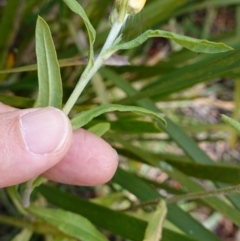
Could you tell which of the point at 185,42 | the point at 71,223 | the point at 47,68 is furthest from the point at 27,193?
the point at 185,42

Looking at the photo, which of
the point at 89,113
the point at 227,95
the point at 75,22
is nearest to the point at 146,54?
the point at 227,95

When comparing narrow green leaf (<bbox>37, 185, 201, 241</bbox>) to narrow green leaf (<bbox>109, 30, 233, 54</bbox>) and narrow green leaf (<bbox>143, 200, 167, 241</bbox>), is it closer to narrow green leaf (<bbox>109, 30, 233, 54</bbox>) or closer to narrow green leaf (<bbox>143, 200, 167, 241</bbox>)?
narrow green leaf (<bbox>143, 200, 167, 241</bbox>)

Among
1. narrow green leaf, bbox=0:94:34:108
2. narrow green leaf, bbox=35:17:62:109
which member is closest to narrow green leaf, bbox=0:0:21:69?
narrow green leaf, bbox=0:94:34:108

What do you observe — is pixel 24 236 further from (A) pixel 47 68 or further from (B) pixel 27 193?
(A) pixel 47 68

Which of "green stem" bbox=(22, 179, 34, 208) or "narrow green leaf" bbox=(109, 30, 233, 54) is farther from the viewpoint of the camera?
"green stem" bbox=(22, 179, 34, 208)

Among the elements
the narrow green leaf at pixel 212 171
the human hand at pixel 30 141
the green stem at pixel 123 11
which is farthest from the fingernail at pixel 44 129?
the narrow green leaf at pixel 212 171

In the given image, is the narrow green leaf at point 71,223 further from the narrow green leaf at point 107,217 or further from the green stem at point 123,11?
the green stem at point 123,11
